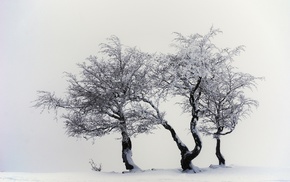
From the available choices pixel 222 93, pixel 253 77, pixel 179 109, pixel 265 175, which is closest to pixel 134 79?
pixel 179 109

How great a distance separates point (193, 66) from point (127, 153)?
2938mm

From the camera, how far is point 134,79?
449 inches

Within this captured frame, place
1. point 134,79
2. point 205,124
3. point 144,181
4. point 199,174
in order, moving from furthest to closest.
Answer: point 205,124 → point 134,79 → point 199,174 → point 144,181

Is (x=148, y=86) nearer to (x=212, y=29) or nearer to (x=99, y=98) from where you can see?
(x=99, y=98)

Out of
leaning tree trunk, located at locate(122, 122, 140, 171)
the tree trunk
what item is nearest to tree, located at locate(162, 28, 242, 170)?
the tree trunk

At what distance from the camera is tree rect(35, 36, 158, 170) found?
11227 millimetres

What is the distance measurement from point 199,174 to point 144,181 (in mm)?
1499

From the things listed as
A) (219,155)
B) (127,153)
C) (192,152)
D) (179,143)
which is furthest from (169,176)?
(219,155)

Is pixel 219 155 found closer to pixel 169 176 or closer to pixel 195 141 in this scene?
pixel 195 141

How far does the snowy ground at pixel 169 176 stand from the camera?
1007 cm

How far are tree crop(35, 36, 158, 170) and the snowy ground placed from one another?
38.0 inches

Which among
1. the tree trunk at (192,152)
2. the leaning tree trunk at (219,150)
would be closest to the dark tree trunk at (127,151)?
the tree trunk at (192,152)

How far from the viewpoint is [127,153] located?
11.5 metres

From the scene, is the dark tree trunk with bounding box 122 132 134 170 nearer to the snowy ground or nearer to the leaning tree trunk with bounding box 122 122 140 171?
the leaning tree trunk with bounding box 122 122 140 171
